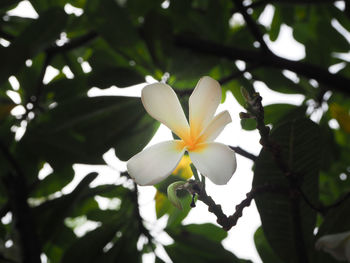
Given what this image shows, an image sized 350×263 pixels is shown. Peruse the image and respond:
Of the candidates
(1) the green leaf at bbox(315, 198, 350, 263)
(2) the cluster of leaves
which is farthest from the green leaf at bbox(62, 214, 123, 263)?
(1) the green leaf at bbox(315, 198, 350, 263)

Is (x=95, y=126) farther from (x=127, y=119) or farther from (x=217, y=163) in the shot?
(x=217, y=163)

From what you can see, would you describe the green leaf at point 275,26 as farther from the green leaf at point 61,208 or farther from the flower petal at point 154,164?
the flower petal at point 154,164

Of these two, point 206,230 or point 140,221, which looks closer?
point 140,221

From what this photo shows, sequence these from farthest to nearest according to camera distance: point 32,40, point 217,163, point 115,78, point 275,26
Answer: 1. point 275,26
2. point 115,78
3. point 32,40
4. point 217,163

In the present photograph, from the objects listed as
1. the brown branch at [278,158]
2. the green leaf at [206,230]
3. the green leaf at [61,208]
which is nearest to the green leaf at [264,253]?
the green leaf at [206,230]

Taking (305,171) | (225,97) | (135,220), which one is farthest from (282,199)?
(225,97)

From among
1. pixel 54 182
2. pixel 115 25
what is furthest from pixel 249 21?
pixel 54 182
